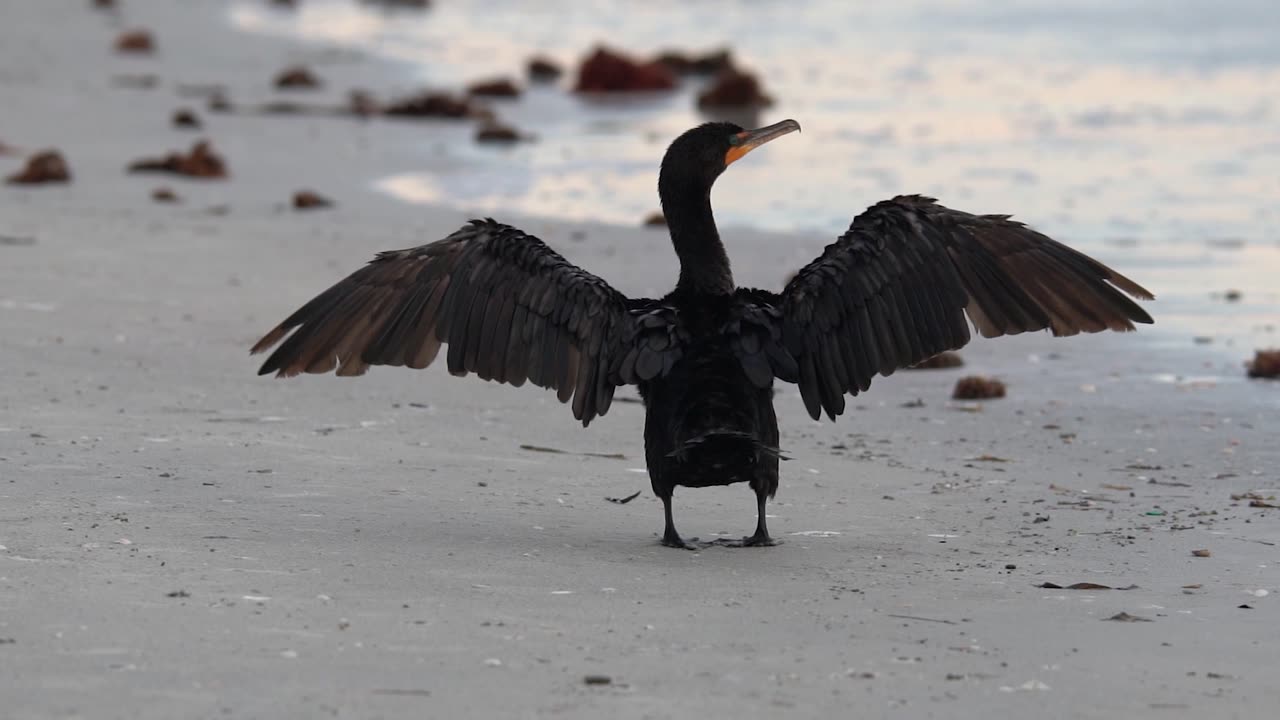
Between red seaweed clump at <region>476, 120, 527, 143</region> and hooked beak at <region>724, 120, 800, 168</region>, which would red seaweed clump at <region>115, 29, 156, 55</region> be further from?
hooked beak at <region>724, 120, 800, 168</region>

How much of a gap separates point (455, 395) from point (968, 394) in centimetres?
280

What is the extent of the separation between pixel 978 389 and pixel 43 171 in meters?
8.98

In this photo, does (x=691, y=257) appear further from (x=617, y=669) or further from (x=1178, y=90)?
(x=1178, y=90)

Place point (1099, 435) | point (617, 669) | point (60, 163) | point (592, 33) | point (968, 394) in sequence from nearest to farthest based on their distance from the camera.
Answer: point (617, 669) → point (1099, 435) → point (968, 394) → point (60, 163) → point (592, 33)

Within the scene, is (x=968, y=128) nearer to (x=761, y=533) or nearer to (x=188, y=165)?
(x=188, y=165)

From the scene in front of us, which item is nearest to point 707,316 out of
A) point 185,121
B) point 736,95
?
point 185,121

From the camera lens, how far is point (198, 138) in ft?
65.6

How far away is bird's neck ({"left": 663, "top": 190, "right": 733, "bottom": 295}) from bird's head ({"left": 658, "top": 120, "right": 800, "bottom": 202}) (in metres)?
0.05

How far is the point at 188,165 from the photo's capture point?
56.0 feet

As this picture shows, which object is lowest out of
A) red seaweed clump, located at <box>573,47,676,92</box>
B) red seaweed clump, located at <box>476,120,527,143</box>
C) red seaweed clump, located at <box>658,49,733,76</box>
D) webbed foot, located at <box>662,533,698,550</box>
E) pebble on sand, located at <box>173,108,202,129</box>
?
webbed foot, located at <box>662,533,698,550</box>

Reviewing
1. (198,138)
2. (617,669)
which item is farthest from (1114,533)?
(198,138)

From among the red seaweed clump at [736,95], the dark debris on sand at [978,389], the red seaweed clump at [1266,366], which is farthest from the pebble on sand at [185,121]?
the red seaweed clump at [1266,366]

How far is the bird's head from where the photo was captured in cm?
796

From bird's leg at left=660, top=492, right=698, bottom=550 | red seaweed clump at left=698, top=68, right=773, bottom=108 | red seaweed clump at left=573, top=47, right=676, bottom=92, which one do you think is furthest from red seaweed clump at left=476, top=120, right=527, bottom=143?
bird's leg at left=660, top=492, right=698, bottom=550
